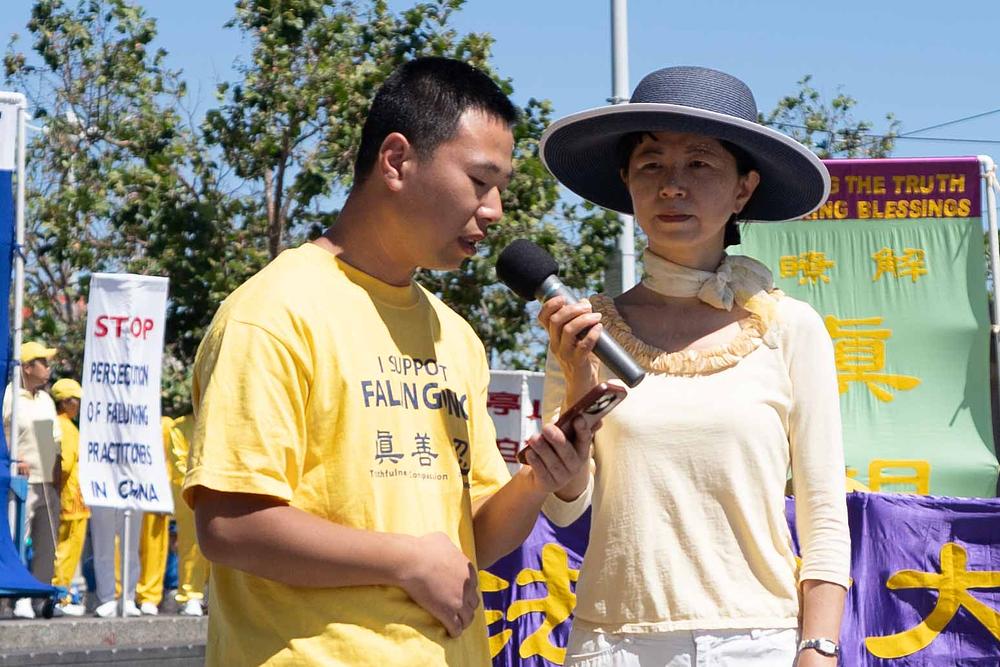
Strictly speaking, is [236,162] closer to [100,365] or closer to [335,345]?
[100,365]

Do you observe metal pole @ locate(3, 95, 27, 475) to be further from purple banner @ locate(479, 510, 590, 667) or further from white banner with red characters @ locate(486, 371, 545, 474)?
white banner with red characters @ locate(486, 371, 545, 474)

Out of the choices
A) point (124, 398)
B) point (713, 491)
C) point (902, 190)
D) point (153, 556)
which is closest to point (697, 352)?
point (713, 491)

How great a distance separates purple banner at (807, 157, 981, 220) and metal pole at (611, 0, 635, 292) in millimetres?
3898

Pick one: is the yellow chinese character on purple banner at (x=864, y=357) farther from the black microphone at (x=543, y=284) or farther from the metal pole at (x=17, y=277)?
the black microphone at (x=543, y=284)

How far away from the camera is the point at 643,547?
2.99 metres

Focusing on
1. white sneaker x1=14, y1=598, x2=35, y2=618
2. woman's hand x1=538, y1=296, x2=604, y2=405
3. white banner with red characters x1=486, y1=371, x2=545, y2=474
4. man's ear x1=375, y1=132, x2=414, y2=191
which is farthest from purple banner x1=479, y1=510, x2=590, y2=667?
white banner with red characters x1=486, y1=371, x2=545, y2=474

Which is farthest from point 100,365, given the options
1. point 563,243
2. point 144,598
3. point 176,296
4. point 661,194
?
point 661,194

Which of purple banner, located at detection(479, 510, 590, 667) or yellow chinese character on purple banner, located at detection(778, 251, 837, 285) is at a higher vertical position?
yellow chinese character on purple banner, located at detection(778, 251, 837, 285)

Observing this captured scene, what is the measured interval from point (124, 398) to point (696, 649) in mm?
8472

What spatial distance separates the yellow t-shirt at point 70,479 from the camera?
1188 centimetres

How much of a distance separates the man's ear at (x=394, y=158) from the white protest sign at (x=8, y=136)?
7.41 metres

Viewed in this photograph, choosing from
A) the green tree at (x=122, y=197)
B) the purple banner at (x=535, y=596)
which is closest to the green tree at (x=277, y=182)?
the green tree at (x=122, y=197)

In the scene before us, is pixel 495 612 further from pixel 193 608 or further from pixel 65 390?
pixel 65 390

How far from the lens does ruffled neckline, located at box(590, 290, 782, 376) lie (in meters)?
3.08
